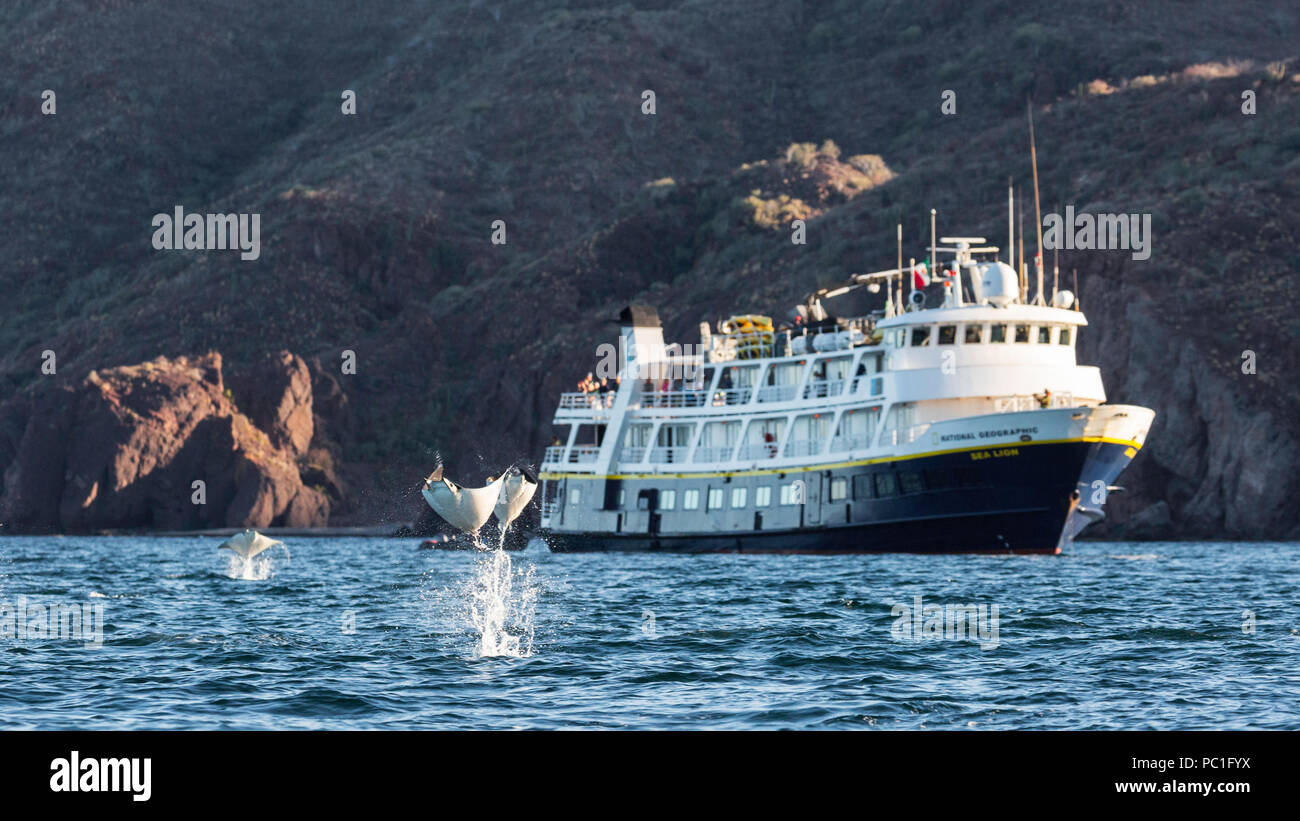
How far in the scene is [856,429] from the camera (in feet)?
222

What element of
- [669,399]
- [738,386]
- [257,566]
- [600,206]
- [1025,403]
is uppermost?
[600,206]

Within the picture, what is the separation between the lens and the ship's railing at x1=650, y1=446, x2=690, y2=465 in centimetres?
7369

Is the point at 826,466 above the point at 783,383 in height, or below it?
below

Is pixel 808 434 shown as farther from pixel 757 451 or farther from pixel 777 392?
pixel 757 451

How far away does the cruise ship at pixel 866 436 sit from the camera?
6169 cm

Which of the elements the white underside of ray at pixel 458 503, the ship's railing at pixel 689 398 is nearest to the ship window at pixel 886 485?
the ship's railing at pixel 689 398

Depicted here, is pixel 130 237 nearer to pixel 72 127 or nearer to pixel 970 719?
pixel 72 127

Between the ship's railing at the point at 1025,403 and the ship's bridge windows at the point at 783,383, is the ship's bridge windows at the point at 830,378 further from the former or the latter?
the ship's railing at the point at 1025,403

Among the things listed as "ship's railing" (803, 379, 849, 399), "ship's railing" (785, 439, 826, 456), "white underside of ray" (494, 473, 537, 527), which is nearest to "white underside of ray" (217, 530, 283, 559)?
"ship's railing" (785, 439, 826, 456)

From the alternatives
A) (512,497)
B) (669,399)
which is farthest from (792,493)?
(512,497)

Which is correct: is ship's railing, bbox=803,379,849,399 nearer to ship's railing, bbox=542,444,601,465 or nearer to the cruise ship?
the cruise ship

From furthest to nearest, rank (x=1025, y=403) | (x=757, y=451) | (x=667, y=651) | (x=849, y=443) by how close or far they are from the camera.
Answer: (x=757, y=451) < (x=849, y=443) < (x=1025, y=403) < (x=667, y=651)

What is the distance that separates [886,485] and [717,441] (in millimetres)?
10614
